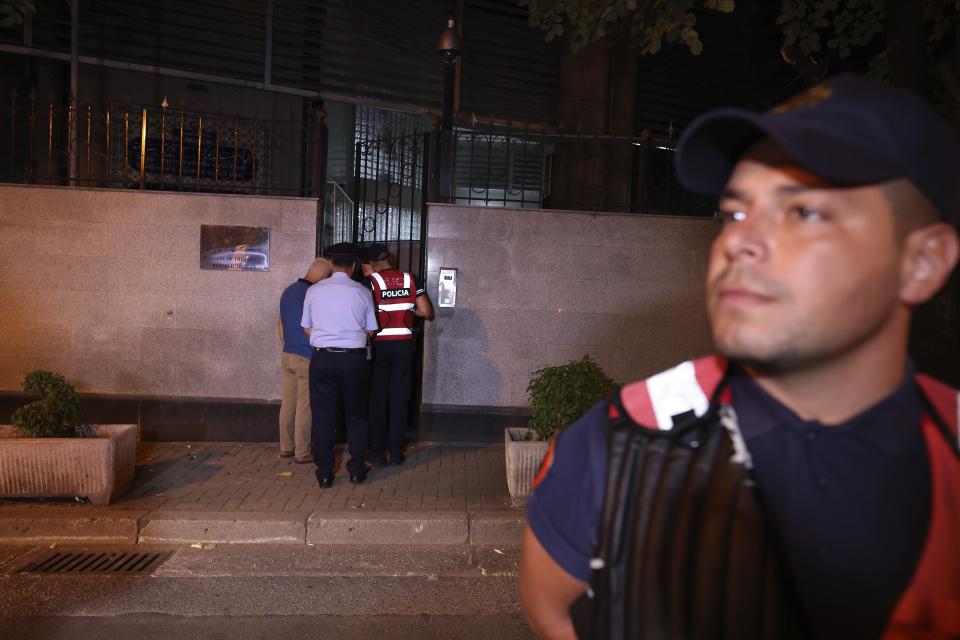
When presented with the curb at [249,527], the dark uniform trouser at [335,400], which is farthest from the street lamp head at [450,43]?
the curb at [249,527]

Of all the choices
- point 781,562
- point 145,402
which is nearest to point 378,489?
point 145,402

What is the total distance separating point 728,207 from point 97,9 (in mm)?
10874

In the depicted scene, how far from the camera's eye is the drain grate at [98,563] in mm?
5465

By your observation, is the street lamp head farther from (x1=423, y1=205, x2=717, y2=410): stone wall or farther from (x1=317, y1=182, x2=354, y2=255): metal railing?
(x1=317, y1=182, x2=354, y2=255): metal railing

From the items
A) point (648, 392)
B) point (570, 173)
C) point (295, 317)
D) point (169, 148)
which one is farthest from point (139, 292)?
point (648, 392)

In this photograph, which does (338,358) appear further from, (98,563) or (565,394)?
(98,563)

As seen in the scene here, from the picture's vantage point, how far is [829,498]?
1276 mm

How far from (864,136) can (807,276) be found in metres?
0.22

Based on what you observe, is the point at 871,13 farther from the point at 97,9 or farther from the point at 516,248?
the point at 97,9

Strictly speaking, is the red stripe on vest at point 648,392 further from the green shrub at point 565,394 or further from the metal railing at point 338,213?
the metal railing at point 338,213

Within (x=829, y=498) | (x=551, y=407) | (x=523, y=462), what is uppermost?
(x=829, y=498)

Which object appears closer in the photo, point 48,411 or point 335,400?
point 48,411

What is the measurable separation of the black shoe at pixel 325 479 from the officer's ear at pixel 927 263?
624cm

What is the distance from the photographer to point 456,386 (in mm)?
8883
